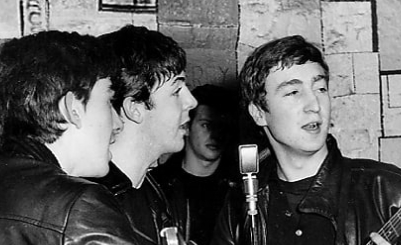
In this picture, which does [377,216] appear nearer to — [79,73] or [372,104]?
[79,73]

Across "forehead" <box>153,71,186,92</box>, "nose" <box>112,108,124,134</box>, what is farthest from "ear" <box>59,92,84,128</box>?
"forehead" <box>153,71,186,92</box>

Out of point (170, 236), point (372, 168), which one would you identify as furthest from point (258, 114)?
point (170, 236)

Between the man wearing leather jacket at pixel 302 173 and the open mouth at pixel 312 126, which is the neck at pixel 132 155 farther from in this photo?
the open mouth at pixel 312 126

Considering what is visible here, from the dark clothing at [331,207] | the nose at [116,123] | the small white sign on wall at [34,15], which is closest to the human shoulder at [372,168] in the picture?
the dark clothing at [331,207]

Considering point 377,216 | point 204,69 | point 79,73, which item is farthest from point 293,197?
point 204,69

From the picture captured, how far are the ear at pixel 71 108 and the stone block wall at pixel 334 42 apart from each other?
5.09 ft

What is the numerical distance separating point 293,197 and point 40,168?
921mm

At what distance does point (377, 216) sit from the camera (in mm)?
2107

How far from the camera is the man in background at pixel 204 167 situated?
2982 millimetres

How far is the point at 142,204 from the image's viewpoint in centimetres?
225

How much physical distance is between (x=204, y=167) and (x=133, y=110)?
975 millimetres

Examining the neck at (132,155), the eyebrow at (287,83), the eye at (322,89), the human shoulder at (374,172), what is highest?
the eyebrow at (287,83)

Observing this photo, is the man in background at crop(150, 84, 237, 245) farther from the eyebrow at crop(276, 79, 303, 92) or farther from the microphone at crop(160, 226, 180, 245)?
the microphone at crop(160, 226, 180, 245)

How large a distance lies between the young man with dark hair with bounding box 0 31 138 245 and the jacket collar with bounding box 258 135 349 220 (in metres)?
0.68
